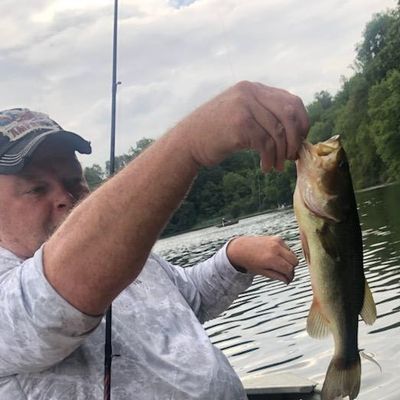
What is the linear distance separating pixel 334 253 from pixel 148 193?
0.95 meters

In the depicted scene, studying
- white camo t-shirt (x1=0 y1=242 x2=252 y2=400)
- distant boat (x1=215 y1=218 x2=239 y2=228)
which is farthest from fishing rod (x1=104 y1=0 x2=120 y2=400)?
distant boat (x1=215 y1=218 x2=239 y2=228)

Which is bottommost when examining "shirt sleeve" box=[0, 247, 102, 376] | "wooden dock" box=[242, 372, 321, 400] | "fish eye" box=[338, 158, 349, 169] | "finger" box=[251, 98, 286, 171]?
"wooden dock" box=[242, 372, 321, 400]

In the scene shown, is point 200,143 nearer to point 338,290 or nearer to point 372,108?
point 338,290

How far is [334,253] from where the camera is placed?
2559mm

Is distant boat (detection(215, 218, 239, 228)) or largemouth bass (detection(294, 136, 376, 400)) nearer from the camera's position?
largemouth bass (detection(294, 136, 376, 400))

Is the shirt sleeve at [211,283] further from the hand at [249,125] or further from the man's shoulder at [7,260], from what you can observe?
the hand at [249,125]

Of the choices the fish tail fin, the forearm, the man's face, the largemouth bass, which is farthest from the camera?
the man's face

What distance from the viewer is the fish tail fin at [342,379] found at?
2623 mm

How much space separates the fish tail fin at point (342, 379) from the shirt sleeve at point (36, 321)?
3.62ft

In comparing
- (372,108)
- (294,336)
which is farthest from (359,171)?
(294,336)

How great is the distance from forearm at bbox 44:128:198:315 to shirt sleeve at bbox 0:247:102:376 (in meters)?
0.04

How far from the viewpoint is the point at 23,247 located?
8.96ft

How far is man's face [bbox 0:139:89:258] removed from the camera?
2.73m

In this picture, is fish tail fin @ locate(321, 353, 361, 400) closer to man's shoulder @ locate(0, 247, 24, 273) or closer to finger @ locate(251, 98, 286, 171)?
finger @ locate(251, 98, 286, 171)
